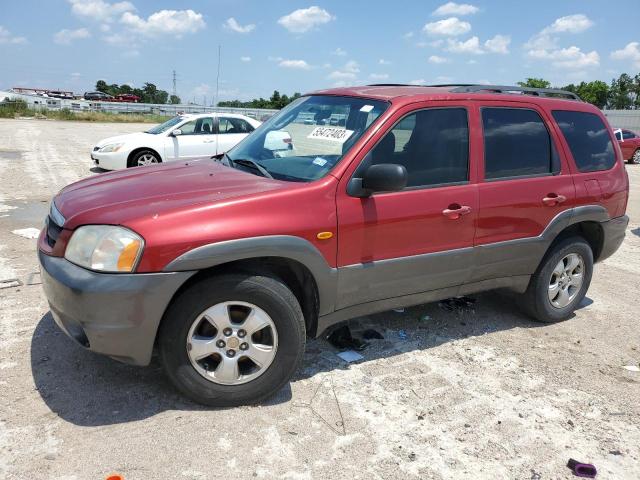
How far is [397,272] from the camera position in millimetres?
3629

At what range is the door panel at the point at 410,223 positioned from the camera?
A: 11.1ft

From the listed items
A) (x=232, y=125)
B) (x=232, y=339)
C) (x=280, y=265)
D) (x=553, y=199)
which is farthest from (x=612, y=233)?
(x=232, y=125)

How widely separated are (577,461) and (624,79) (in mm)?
89017

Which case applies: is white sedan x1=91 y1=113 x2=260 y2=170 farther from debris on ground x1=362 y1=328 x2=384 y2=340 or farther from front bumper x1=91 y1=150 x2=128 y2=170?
debris on ground x1=362 y1=328 x2=384 y2=340

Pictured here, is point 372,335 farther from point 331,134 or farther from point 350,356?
point 331,134

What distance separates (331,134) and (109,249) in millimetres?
1656

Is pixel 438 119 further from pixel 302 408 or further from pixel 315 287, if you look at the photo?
pixel 302 408

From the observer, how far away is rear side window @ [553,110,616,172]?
14.8 feet

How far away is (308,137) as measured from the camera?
12.5 feet

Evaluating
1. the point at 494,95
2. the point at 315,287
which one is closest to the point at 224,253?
the point at 315,287

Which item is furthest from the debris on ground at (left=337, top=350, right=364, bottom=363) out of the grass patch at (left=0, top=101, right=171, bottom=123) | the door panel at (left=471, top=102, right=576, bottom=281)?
the grass patch at (left=0, top=101, right=171, bottom=123)

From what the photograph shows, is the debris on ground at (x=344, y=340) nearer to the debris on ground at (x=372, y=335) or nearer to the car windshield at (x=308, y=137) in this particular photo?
the debris on ground at (x=372, y=335)

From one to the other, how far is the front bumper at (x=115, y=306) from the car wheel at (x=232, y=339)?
0.39 feet

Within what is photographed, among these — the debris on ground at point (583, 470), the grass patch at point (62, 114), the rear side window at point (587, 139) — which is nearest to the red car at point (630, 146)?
the rear side window at point (587, 139)
